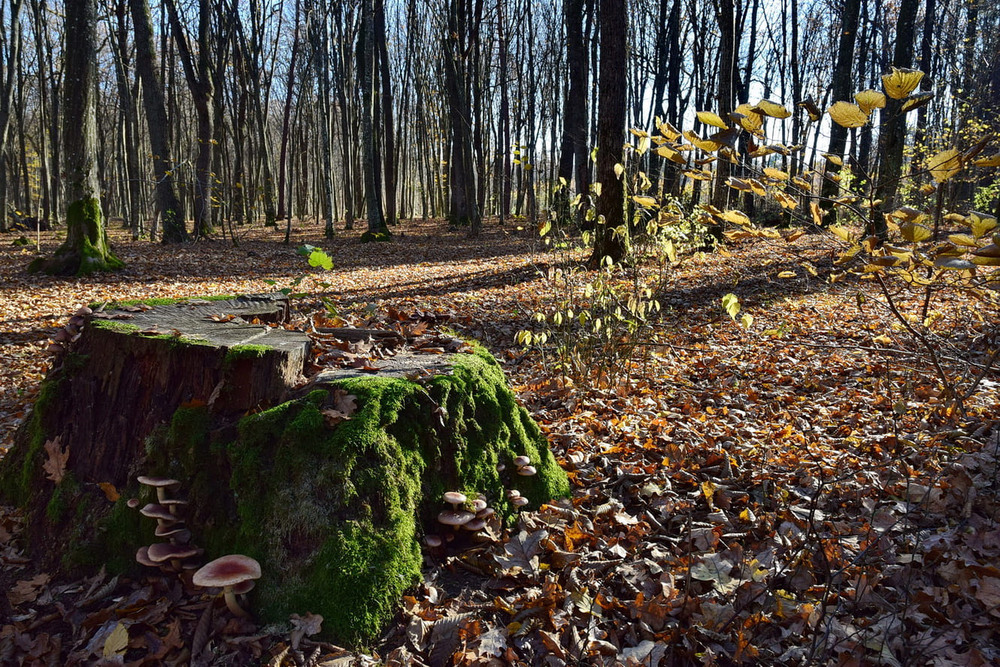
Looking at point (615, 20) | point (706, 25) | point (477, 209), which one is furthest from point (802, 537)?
point (706, 25)

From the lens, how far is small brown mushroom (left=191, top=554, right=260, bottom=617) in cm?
215

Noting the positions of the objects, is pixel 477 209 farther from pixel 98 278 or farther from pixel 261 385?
pixel 261 385

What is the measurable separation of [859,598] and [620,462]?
5.07 ft

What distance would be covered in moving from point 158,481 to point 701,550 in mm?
2534

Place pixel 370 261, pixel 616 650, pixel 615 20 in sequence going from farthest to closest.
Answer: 1. pixel 370 261
2. pixel 615 20
3. pixel 616 650

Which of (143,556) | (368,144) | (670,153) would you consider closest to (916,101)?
(670,153)

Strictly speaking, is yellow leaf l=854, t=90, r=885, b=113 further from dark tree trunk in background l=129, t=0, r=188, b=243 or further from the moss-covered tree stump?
dark tree trunk in background l=129, t=0, r=188, b=243

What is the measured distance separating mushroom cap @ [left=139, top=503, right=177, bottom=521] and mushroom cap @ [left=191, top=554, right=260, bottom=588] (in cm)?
43

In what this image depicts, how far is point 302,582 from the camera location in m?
2.41

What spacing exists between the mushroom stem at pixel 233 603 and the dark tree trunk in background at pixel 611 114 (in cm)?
829

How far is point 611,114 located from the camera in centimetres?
1000

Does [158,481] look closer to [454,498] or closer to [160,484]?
[160,484]

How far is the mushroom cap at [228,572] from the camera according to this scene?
2.15 meters

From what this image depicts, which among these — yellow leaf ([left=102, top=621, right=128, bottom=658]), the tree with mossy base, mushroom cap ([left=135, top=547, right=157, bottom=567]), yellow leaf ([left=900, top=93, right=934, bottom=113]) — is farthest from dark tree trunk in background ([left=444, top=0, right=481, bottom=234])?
yellow leaf ([left=102, top=621, right=128, bottom=658])
